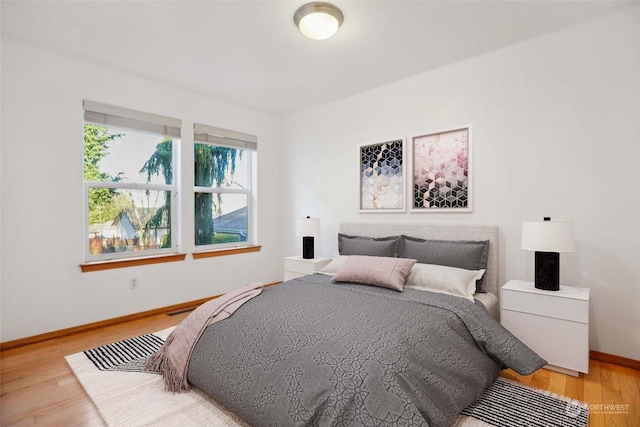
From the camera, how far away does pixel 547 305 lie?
2.31m

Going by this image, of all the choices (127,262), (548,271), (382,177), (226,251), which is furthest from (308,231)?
(548,271)

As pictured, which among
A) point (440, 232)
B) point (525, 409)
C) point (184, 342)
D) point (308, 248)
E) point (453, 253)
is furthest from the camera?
point (308, 248)

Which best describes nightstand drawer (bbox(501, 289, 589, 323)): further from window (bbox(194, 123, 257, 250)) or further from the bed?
window (bbox(194, 123, 257, 250))

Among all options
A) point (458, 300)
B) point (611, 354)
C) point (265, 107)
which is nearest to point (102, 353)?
point (458, 300)

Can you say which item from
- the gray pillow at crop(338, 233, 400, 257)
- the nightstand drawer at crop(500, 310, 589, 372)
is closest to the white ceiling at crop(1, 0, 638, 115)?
the gray pillow at crop(338, 233, 400, 257)

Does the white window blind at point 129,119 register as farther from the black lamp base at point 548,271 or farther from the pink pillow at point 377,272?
the black lamp base at point 548,271

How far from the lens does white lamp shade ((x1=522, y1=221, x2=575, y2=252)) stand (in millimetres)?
2303

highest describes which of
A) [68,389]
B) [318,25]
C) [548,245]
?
[318,25]

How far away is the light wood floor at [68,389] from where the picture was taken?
1.80 metres

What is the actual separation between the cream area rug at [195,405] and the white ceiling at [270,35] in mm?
2551

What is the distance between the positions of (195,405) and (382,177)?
278 cm

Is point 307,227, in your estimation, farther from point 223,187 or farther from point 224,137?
point 224,137

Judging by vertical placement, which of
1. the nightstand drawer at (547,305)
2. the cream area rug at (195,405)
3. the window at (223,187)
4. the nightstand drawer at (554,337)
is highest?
the window at (223,187)

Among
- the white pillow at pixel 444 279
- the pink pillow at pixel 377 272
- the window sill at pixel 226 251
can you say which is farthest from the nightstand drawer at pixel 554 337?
the window sill at pixel 226 251
